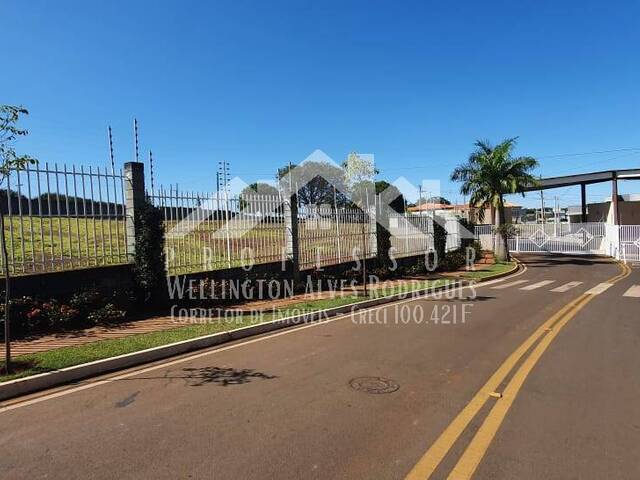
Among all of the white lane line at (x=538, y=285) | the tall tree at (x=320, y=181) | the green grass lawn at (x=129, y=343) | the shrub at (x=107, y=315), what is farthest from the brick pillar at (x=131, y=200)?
the tall tree at (x=320, y=181)

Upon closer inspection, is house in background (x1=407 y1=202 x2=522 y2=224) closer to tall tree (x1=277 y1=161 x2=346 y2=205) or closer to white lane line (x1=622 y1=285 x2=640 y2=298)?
white lane line (x1=622 y1=285 x2=640 y2=298)

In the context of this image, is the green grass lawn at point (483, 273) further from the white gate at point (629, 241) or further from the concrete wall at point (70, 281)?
the concrete wall at point (70, 281)

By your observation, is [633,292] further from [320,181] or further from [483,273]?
[320,181]

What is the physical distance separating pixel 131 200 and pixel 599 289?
14501mm

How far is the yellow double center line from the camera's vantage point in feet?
11.4

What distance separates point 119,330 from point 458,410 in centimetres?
634

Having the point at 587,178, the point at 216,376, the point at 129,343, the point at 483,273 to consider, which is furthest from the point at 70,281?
the point at 587,178

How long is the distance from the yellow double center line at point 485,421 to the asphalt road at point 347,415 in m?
0.02

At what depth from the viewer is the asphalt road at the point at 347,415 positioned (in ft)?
11.6

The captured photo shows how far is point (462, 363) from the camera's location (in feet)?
20.6

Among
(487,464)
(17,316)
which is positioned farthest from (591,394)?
(17,316)

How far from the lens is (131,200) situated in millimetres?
10039

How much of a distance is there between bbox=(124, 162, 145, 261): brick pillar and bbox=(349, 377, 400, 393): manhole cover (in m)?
6.58

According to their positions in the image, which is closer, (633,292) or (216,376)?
(216,376)
